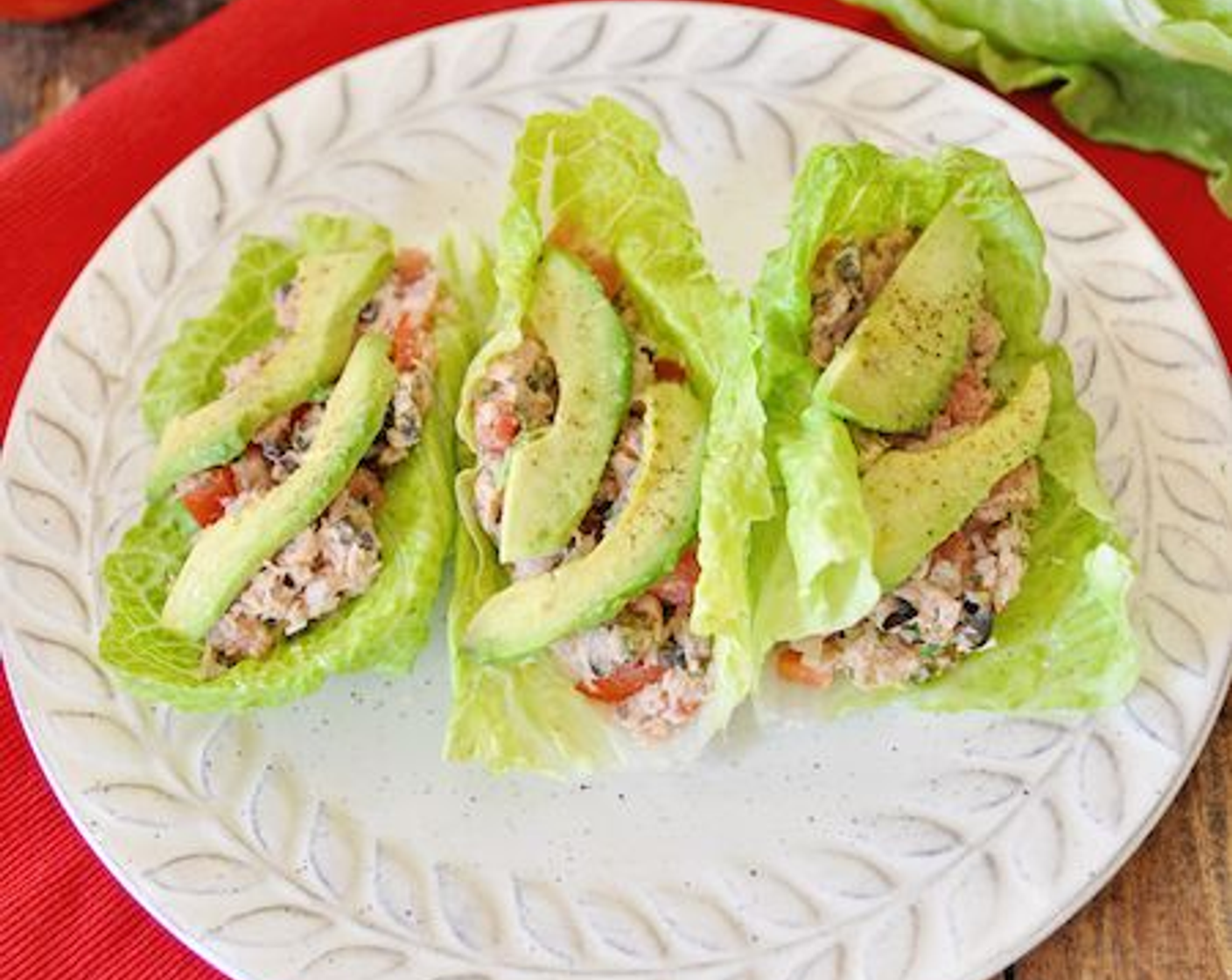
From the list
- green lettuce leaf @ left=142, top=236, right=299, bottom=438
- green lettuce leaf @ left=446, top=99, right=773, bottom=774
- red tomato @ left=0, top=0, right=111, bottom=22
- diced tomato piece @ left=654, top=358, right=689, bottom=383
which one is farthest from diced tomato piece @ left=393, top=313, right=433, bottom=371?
red tomato @ left=0, top=0, right=111, bottom=22

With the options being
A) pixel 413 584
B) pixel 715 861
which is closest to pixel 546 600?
pixel 413 584

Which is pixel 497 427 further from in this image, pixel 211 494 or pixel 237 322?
pixel 237 322

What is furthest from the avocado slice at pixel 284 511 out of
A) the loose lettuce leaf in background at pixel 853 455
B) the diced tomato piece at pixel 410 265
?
the loose lettuce leaf in background at pixel 853 455

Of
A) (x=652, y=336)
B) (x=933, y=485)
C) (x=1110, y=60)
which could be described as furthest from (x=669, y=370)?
(x=1110, y=60)

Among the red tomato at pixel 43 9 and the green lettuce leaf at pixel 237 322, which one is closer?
the green lettuce leaf at pixel 237 322

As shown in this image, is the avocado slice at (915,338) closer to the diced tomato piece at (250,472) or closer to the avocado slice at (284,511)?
the avocado slice at (284,511)

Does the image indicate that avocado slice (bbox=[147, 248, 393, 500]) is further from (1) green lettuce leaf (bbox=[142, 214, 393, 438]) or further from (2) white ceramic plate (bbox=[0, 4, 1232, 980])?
(2) white ceramic plate (bbox=[0, 4, 1232, 980])

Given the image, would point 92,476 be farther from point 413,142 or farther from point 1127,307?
point 1127,307
